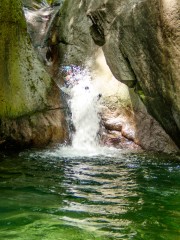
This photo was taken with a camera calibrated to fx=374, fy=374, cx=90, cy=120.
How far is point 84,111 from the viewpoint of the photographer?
13523 mm

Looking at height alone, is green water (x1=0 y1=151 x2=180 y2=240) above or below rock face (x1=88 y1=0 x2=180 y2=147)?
below

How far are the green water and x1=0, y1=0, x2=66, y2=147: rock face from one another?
2.09m

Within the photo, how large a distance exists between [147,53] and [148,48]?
0.13m

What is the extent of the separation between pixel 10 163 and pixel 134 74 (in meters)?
3.79

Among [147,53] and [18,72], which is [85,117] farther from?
[147,53]

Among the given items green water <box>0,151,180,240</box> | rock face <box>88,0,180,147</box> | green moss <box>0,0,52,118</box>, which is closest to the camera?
green water <box>0,151,180,240</box>

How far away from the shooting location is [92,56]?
16062 millimetres

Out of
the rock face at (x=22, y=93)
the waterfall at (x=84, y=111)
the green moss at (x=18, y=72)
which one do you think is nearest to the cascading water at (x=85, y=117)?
the waterfall at (x=84, y=111)

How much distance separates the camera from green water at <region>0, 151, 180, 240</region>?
4043 millimetres

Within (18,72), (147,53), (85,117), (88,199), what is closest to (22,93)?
(18,72)

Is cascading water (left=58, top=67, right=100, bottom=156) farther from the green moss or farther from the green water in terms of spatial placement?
the green water

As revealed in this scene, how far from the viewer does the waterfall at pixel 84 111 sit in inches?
498

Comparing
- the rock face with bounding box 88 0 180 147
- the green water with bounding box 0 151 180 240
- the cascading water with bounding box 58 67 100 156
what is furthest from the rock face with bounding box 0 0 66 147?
the rock face with bounding box 88 0 180 147

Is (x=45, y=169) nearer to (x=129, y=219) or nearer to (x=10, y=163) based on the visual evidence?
(x=10, y=163)
